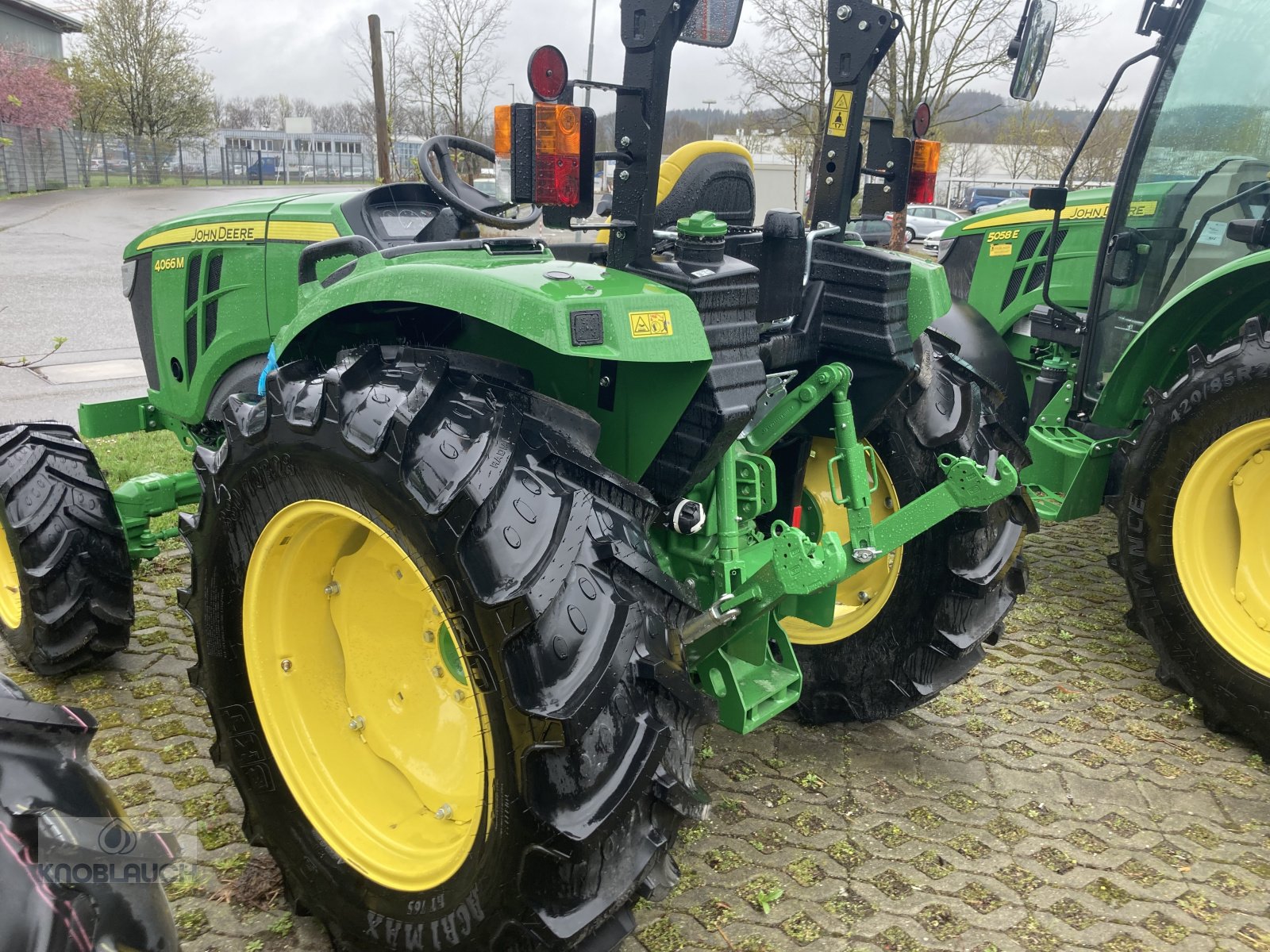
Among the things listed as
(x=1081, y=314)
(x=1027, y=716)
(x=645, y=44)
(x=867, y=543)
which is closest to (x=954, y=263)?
(x=1081, y=314)

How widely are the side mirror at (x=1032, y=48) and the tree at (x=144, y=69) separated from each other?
38.5 m

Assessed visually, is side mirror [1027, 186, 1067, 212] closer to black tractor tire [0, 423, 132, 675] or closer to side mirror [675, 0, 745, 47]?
side mirror [675, 0, 745, 47]

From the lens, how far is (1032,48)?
3.22 meters

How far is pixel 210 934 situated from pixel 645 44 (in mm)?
2156

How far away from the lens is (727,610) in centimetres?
223

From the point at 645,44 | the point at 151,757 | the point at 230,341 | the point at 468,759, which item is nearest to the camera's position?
the point at 645,44

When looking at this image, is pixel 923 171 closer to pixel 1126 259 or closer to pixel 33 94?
pixel 1126 259

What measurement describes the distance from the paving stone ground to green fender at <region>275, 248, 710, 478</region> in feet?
3.89

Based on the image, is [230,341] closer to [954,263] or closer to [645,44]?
[645,44]

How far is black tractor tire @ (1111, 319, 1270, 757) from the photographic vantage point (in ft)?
10.7

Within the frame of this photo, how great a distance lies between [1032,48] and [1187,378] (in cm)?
123

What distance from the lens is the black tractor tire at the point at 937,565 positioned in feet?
9.48

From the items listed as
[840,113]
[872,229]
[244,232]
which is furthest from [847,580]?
[244,232]

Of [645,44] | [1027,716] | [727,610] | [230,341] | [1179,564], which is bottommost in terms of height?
[1027,716]
